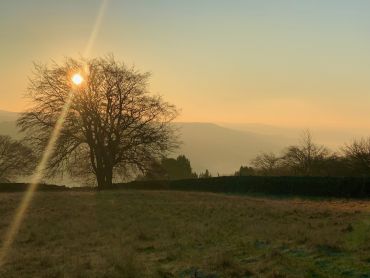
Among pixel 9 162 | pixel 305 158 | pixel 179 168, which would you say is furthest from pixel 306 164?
pixel 9 162

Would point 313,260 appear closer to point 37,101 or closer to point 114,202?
point 114,202

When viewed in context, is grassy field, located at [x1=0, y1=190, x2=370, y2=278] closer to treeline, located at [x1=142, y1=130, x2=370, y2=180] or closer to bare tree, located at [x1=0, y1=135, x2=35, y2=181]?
treeline, located at [x1=142, y1=130, x2=370, y2=180]

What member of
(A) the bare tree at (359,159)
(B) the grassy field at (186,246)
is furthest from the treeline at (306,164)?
(B) the grassy field at (186,246)

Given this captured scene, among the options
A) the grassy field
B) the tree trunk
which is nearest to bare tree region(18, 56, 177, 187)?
the tree trunk

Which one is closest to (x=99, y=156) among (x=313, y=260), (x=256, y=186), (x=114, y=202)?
(x=256, y=186)

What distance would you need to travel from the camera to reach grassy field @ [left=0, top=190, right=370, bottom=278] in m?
9.27

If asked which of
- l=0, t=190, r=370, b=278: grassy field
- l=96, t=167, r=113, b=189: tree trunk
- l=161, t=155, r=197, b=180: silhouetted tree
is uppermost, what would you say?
l=161, t=155, r=197, b=180: silhouetted tree

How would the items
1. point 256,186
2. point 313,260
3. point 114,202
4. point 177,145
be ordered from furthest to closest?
point 177,145
point 256,186
point 114,202
point 313,260

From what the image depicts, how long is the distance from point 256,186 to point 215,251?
107ft

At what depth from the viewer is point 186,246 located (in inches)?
495

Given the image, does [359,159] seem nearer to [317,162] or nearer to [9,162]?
[317,162]

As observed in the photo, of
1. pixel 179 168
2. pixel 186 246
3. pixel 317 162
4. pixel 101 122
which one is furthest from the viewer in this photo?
pixel 179 168

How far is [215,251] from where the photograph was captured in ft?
37.1

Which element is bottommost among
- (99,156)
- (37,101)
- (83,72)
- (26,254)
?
(26,254)
